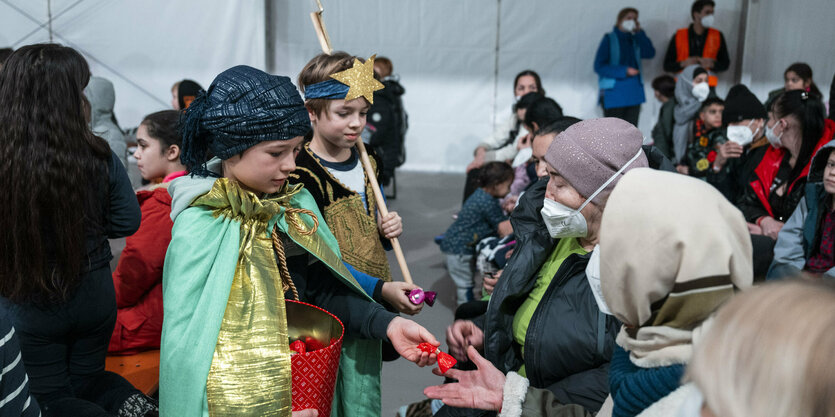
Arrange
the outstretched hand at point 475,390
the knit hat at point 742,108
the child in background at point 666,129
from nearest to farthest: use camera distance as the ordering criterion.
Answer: the outstretched hand at point 475,390 → the knit hat at point 742,108 → the child in background at point 666,129

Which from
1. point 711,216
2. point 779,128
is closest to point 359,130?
point 711,216

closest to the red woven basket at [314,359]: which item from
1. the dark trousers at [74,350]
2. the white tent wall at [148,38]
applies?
the dark trousers at [74,350]

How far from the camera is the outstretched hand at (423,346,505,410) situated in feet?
5.56

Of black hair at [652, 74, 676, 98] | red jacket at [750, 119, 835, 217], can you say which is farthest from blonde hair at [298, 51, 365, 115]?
black hair at [652, 74, 676, 98]

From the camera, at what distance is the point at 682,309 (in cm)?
120

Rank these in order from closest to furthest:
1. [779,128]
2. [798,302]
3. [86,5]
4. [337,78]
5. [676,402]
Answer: [798,302] < [676,402] < [337,78] < [779,128] < [86,5]

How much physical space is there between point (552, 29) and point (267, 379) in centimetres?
900

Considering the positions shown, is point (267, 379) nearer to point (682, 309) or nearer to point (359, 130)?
point (682, 309)

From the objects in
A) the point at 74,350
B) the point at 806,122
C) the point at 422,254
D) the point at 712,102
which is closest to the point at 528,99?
the point at 422,254

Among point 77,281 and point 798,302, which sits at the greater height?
point 798,302

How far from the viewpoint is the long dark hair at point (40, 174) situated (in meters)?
2.22

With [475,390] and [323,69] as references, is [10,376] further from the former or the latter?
[323,69]

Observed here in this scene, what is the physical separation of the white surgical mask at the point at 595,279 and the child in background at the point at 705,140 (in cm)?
467

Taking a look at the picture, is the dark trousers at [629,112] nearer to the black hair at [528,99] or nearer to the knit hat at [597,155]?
the black hair at [528,99]
